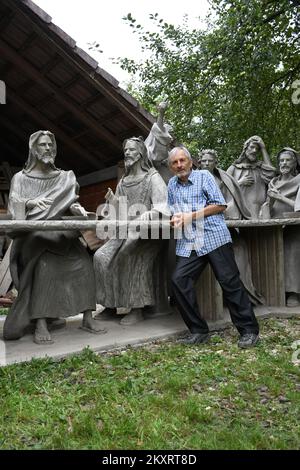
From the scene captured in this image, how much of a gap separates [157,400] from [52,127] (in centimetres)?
861

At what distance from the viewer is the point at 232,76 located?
446 inches

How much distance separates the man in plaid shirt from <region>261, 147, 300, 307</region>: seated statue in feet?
6.14

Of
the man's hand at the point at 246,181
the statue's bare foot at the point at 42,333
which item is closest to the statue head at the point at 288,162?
the man's hand at the point at 246,181

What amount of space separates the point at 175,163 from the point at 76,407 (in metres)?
2.41

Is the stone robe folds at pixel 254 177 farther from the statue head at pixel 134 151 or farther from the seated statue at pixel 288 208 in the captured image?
the statue head at pixel 134 151

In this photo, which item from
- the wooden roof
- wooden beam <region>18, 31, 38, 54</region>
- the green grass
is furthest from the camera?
wooden beam <region>18, 31, 38, 54</region>

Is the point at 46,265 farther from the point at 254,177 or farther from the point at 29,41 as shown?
the point at 29,41

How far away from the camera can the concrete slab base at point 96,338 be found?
4371mm

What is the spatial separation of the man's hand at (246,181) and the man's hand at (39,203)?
9.89 ft

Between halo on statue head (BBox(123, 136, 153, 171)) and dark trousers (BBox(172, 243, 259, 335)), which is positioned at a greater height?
halo on statue head (BBox(123, 136, 153, 171))

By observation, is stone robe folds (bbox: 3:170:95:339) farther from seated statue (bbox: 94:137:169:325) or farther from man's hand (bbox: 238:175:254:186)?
man's hand (bbox: 238:175:254:186)

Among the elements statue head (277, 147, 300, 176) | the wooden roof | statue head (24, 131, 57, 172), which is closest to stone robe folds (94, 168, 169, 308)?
statue head (24, 131, 57, 172)

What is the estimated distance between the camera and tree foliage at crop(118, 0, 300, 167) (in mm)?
10953

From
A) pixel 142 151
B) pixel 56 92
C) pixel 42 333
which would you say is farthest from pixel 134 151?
pixel 56 92
